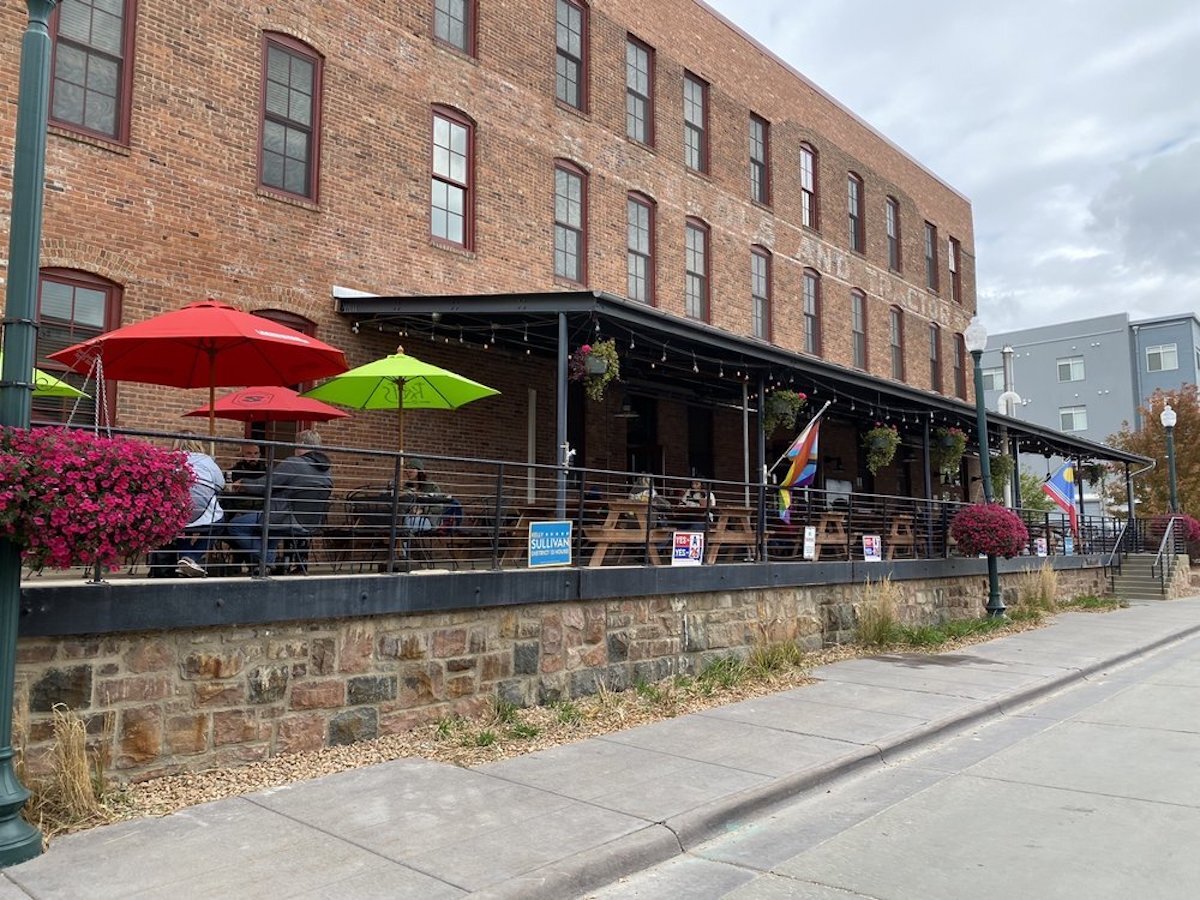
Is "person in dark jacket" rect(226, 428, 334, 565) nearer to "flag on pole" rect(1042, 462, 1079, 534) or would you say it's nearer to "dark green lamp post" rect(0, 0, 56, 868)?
"dark green lamp post" rect(0, 0, 56, 868)

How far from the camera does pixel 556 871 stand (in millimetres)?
4660

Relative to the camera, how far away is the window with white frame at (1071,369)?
54312 mm

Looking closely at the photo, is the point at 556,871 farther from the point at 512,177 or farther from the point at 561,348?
the point at 512,177

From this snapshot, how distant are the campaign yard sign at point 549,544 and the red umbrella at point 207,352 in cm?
244

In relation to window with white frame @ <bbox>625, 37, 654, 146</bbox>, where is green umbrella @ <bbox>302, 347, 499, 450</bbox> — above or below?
below

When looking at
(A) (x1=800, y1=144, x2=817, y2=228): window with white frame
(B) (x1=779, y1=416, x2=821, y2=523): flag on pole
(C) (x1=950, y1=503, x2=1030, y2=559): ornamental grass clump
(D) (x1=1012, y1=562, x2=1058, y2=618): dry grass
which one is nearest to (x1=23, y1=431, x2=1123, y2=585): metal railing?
(B) (x1=779, y1=416, x2=821, y2=523): flag on pole

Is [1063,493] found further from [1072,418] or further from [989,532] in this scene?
[1072,418]

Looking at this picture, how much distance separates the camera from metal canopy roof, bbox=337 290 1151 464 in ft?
36.4

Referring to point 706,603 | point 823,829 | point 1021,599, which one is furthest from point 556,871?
point 1021,599

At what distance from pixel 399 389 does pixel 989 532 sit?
400 inches

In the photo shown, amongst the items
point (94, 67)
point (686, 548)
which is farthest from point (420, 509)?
point (94, 67)

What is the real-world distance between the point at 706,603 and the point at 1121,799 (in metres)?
4.95

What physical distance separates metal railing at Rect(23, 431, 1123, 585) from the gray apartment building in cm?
4162

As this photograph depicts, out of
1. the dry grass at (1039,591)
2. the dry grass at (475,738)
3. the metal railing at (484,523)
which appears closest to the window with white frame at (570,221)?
the metal railing at (484,523)
